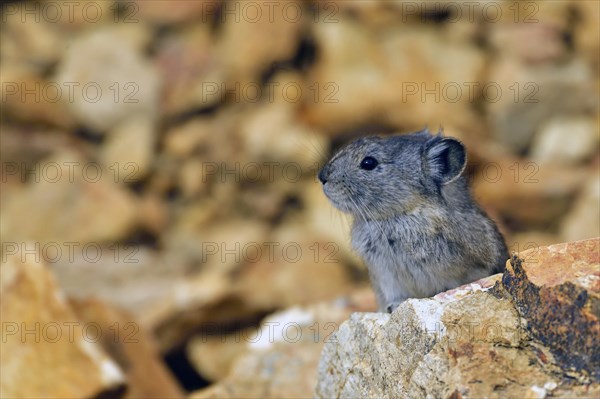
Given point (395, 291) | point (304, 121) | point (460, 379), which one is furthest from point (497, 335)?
point (304, 121)

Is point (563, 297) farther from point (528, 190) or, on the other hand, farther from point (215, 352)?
point (528, 190)

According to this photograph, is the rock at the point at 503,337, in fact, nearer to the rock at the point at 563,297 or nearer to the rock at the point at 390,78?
the rock at the point at 563,297

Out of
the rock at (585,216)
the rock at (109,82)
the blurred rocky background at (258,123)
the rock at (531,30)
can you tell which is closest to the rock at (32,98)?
the blurred rocky background at (258,123)

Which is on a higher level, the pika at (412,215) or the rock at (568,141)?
the pika at (412,215)

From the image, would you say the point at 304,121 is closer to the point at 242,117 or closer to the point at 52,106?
the point at 242,117

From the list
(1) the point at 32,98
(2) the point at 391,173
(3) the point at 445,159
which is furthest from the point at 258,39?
(3) the point at 445,159

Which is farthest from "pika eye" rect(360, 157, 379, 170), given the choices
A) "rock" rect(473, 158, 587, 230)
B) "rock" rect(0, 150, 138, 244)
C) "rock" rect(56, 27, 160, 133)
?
"rock" rect(56, 27, 160, 133)
